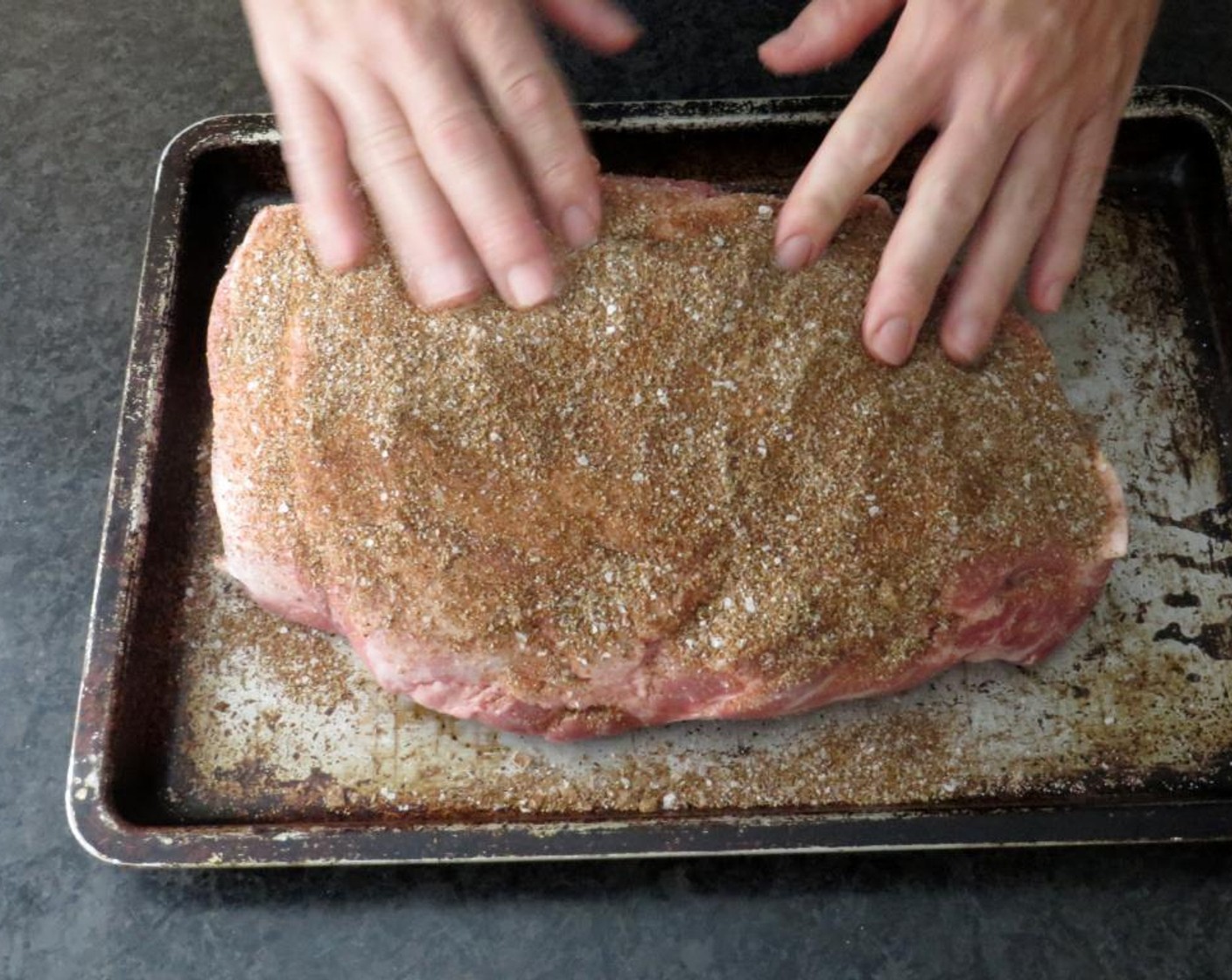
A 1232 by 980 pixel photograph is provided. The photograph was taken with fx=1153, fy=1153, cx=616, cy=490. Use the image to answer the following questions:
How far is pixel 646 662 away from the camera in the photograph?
57.2 inches

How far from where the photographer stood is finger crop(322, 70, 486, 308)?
1.40 metres

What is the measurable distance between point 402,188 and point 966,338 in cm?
75

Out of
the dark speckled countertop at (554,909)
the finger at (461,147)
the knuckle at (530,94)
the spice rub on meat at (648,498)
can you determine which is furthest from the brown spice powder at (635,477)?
the dark speckled countertop at (554,909)

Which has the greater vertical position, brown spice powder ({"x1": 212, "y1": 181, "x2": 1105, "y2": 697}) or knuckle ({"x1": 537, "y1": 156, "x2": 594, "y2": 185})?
knuckle ({"x1": 537, "y1": 156, "x2": 594, "y2": 185})

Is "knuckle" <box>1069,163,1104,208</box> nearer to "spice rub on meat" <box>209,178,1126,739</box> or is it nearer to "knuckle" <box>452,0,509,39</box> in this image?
"spice rub on meat" <box>209,178,1126,739</box>

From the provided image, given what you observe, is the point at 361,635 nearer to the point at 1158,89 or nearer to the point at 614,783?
the point at 614,783

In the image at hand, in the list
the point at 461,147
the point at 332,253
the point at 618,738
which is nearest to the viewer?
the point at 461,147

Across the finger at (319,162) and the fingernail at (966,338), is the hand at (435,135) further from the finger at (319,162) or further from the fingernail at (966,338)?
the fingernail at (966,338)

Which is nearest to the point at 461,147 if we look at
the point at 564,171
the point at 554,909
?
the point at 564,171

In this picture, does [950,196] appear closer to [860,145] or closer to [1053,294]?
[860,145]

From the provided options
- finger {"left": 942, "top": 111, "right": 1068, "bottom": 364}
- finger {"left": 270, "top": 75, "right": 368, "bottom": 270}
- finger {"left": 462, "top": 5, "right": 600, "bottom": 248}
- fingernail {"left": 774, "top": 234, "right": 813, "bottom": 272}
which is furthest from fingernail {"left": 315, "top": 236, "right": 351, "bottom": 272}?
finger {"left": 942, "top": 111, "right": 1068, "bottom": 364}

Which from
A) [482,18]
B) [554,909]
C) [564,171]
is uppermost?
[482,18]

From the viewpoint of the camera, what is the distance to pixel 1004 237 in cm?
151

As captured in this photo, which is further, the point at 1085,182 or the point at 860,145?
the point at 1085,182
